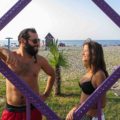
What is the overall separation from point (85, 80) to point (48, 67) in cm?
69

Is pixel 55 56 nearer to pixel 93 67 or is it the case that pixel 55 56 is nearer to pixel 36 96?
pixel 93 67

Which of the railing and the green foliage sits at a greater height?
the railing

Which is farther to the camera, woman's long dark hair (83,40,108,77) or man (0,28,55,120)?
man (0,28,55,120)

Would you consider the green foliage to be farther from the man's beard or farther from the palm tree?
the man's beard

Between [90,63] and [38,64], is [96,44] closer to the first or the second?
[90,63]

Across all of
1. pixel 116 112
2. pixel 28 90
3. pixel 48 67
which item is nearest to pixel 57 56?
pixel 116 112

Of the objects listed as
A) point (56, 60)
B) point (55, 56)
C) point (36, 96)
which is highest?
point (36, 96)

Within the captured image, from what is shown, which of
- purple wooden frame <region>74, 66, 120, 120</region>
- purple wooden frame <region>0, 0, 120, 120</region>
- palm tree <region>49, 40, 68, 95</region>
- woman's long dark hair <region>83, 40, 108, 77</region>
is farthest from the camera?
palm tree <region>49, 40, 68, 95</region>

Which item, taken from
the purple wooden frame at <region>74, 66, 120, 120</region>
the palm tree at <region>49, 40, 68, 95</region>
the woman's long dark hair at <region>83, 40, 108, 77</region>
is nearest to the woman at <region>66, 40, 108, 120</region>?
the woman's long dark hair at <region>83, 40, 108, 77</region>

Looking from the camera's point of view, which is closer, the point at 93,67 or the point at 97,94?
the point at 97,94

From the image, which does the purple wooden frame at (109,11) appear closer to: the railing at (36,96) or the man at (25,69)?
the railing at (36,96)

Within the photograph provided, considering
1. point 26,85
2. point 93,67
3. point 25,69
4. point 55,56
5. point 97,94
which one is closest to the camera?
point 26,85

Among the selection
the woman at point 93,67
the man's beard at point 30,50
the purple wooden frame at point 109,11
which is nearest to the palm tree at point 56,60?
the man's beard at point 30,50

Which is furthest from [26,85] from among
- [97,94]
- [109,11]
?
[109,11]
